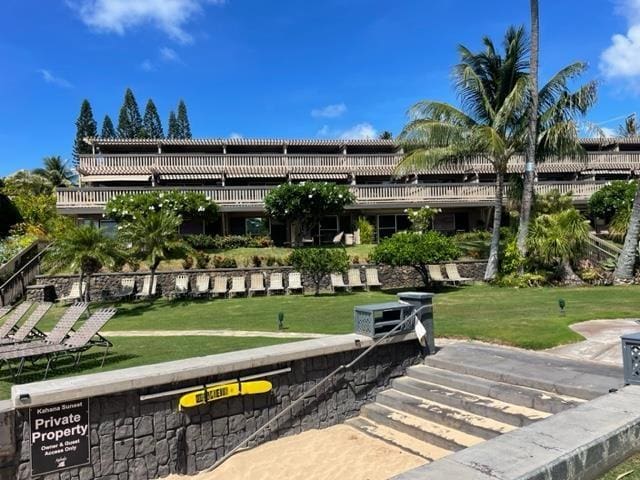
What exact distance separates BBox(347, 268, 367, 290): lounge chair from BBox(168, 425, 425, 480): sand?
13.0 meters

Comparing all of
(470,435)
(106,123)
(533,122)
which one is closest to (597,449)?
(470,435)

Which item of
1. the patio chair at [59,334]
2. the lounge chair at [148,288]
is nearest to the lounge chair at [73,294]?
the lounge chair at [148,288]

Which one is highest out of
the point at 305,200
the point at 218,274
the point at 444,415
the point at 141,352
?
the point at 305,200

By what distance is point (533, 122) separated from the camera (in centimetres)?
1905

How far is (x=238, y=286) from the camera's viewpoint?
20.0m

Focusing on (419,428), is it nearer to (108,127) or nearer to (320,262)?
(320,262)

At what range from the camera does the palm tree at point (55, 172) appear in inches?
2030

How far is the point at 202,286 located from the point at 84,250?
5346mm

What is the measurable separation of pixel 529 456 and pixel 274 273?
686 inches

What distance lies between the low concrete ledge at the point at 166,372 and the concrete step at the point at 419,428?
1.03 metres

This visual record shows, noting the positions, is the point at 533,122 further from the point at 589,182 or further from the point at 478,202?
the point at 589,182

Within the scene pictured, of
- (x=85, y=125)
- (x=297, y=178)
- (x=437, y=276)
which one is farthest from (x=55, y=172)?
(x=437, y=276)

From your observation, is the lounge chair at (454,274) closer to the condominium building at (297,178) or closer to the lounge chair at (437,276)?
the lounge chair at (437,276)

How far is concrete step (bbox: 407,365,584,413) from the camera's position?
6.27m
